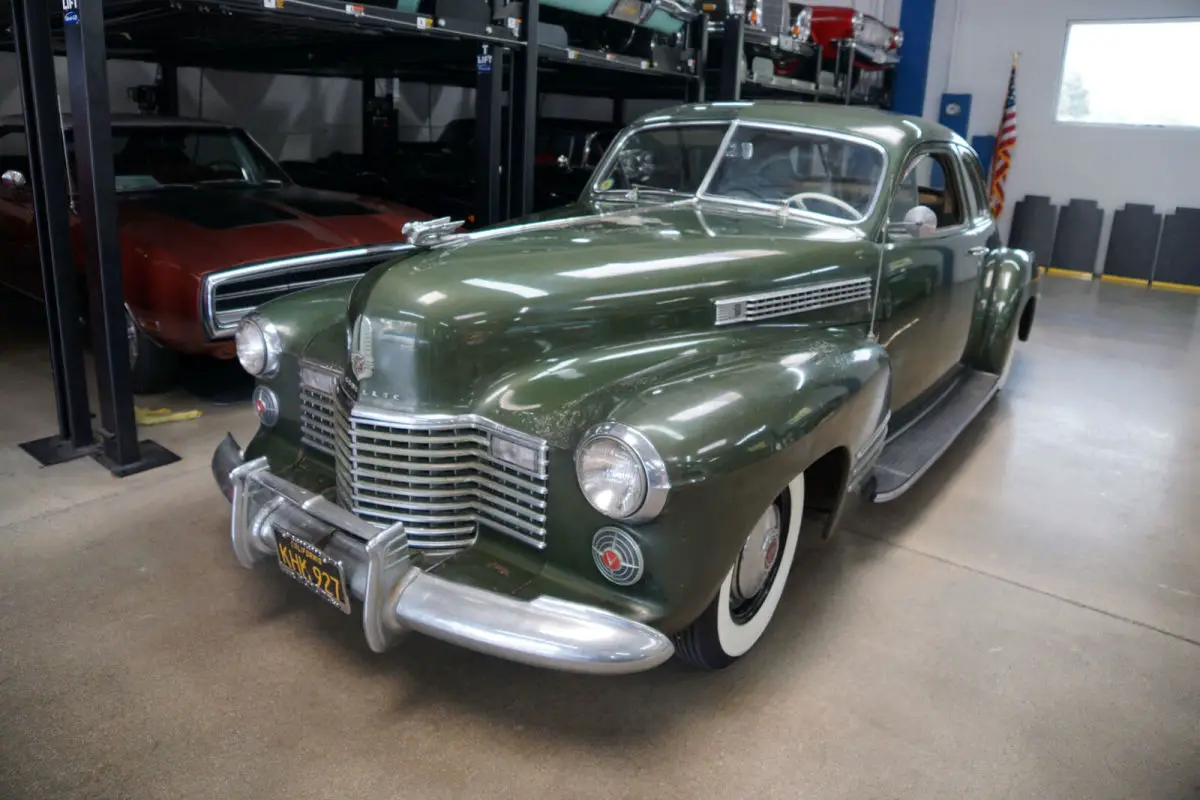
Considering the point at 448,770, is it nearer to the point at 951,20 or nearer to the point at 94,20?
the point at 94,20

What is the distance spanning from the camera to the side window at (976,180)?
4570 millimetres

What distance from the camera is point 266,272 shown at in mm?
4656

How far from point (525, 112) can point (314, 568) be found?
4.00 metres

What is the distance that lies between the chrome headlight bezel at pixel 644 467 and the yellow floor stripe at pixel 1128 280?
431 inches

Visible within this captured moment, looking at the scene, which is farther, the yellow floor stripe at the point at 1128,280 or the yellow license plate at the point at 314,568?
the yellow floor stripe at the point at 1128,280

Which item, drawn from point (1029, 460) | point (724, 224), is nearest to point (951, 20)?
point (1029, 460)

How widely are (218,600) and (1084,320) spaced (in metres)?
8.07

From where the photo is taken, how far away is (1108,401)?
5699 mm

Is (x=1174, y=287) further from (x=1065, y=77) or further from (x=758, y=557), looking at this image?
(x=758, y=557)

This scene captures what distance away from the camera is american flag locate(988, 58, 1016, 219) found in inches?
465

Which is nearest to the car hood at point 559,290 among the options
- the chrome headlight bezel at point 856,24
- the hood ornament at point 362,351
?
the hood ornament at point 362,351

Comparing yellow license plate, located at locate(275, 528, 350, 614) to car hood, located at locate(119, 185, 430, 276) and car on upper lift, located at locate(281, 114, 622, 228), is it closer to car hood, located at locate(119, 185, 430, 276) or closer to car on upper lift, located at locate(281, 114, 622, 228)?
car hood, located at locate(119, 185, 430, 276)

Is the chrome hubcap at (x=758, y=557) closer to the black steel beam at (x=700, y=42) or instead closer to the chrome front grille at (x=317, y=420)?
the chrome front grille at (x=317, y=420)

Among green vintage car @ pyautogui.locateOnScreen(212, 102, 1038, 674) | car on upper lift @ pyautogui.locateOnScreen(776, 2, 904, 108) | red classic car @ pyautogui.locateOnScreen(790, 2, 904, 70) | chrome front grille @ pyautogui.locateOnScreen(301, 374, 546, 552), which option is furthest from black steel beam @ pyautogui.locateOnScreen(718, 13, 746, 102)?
chrome front grille @ pyautogui.locateOnScreen(301, 374, 546, 552)
